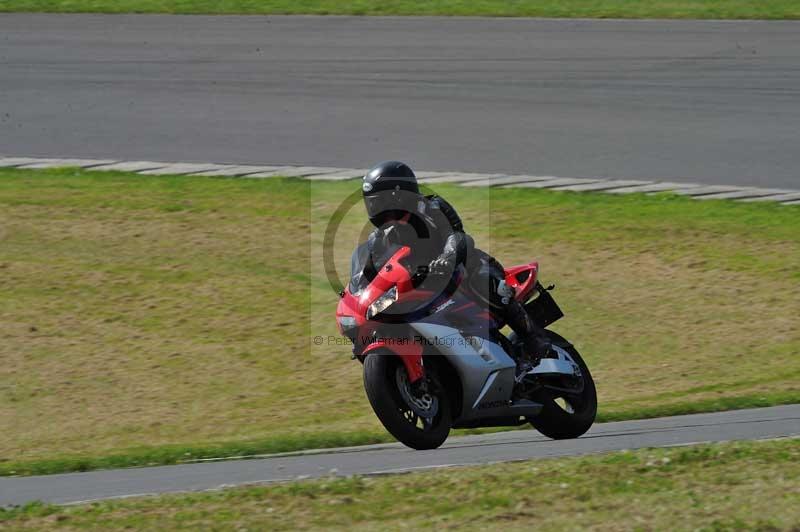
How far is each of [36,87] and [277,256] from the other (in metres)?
7.21

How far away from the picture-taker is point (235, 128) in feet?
54.6

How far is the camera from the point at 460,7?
71.1 feet

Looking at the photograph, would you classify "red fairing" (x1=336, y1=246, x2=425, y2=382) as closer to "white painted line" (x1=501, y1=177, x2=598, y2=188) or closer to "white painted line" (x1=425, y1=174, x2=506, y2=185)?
"white painted line" (x1=425, y1=174, x2=506, y2=185)

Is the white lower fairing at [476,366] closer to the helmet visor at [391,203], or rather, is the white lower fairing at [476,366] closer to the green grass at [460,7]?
the helmet visor at [391,203]

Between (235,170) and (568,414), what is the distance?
771cm

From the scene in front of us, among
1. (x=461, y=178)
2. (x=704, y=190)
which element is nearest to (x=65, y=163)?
(x=461, y=178)

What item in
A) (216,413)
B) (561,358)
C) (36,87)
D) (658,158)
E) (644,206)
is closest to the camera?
(561,358)

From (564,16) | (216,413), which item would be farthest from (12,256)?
(564,16)

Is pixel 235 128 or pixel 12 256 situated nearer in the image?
pixel 12 256

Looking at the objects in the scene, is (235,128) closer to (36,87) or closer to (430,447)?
(36,87)

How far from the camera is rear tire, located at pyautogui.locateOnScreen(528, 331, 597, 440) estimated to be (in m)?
8.30

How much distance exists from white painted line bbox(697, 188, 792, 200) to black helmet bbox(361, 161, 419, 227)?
23.4ft

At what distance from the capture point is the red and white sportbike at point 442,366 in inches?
291

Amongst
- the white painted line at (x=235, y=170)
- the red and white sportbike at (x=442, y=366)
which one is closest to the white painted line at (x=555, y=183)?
the white painted line at (x=235, y=170)
